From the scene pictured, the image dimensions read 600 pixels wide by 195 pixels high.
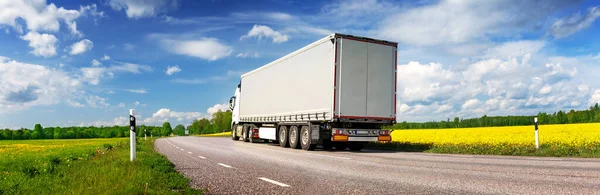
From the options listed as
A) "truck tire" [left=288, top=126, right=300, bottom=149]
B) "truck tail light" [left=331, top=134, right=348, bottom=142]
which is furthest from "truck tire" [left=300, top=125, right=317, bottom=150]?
"truck tail light" [left=331, top=134, right=348, bottom=142]

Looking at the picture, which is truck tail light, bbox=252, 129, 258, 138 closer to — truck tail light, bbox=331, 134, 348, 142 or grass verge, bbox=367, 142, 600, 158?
truck tail light, bbox=331, 134, 348, 142

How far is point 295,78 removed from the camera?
1942cm

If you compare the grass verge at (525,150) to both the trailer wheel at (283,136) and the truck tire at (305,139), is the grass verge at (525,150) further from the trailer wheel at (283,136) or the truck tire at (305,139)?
the trailer wheel at (283,136)

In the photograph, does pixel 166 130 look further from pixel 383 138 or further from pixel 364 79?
pixel 364 79

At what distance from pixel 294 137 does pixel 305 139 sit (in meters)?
1.18

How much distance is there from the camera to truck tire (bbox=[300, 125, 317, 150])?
57.2 ft

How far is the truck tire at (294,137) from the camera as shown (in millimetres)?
18672

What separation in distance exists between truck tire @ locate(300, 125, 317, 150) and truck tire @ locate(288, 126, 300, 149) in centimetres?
33

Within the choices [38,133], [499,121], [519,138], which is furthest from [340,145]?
[38,133]

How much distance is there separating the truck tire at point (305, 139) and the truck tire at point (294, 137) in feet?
1.08

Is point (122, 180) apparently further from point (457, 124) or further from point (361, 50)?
point (457, 124)

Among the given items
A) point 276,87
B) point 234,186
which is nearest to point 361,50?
point 276,87

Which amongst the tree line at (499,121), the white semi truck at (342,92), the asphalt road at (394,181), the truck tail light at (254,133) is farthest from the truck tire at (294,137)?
the tree line at (499,121)

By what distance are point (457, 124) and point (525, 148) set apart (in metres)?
53.4
